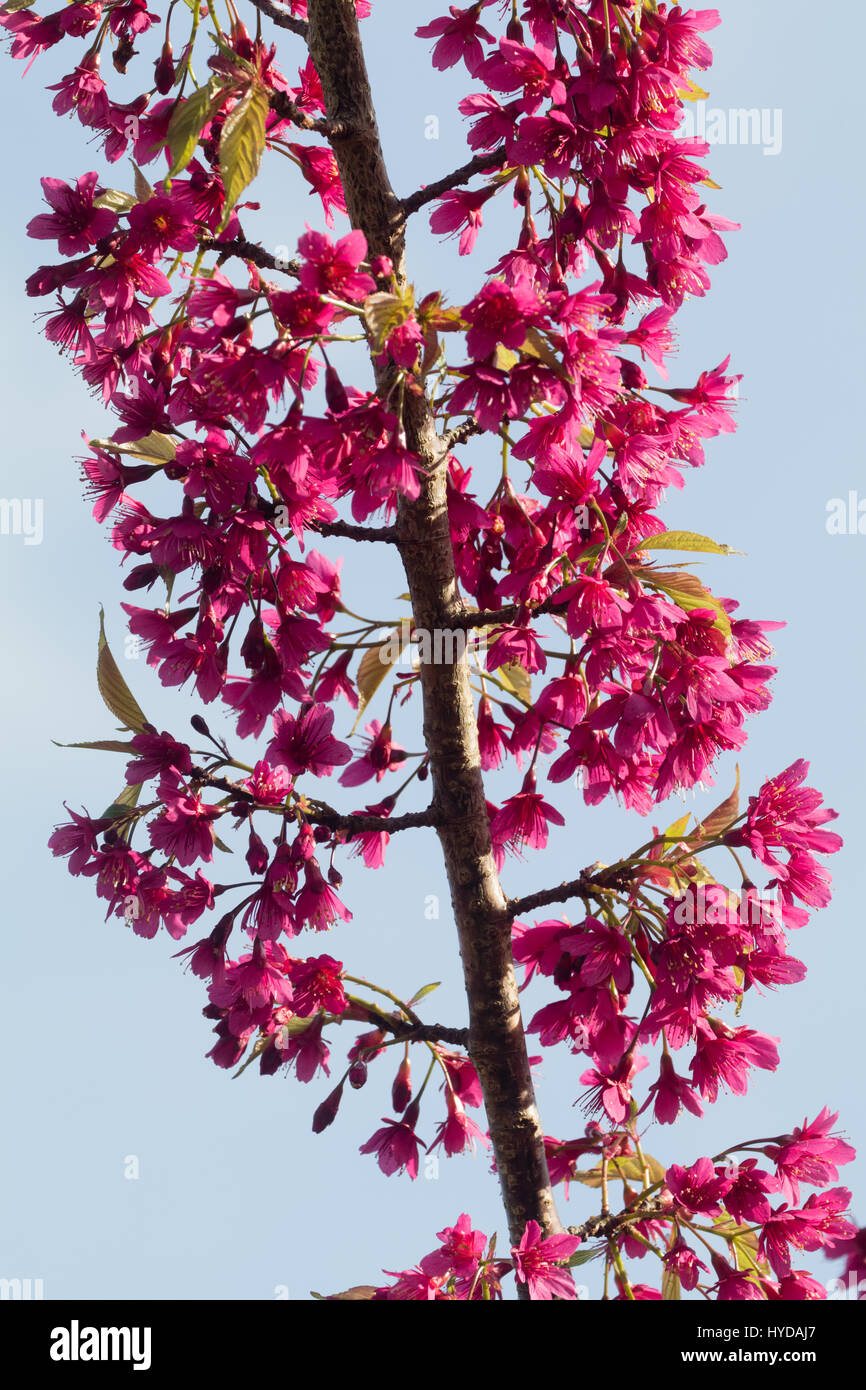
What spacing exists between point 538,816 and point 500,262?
0.94 metres

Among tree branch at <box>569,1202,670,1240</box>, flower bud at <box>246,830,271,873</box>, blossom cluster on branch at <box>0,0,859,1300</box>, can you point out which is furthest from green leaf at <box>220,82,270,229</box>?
tree branch at <box>569,1202,670,1240</box>

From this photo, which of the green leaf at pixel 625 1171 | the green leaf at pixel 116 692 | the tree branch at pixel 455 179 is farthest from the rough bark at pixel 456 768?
the green leaf at pixel 116 692

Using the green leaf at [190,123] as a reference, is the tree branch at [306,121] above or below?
above

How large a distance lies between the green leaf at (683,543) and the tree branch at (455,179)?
2.16ft

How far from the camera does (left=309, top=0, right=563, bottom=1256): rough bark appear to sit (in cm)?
215

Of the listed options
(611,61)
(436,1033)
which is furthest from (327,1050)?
(611,61)

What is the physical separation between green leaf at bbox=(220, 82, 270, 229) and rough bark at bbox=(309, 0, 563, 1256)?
303 millimetres

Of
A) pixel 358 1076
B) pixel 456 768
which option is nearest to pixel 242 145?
pixel 456 768

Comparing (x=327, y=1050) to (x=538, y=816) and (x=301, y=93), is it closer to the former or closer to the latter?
(x=538, y=816)

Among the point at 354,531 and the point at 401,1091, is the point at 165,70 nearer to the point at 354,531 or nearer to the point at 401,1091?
the point at 354,531

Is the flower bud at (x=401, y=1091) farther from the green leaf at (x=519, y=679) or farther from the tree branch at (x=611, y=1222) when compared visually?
the green leaf at (x=519, y=679)

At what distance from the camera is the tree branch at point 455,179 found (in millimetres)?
2172

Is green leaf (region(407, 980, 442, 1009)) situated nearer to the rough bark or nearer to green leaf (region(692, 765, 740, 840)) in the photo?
the rough bark
